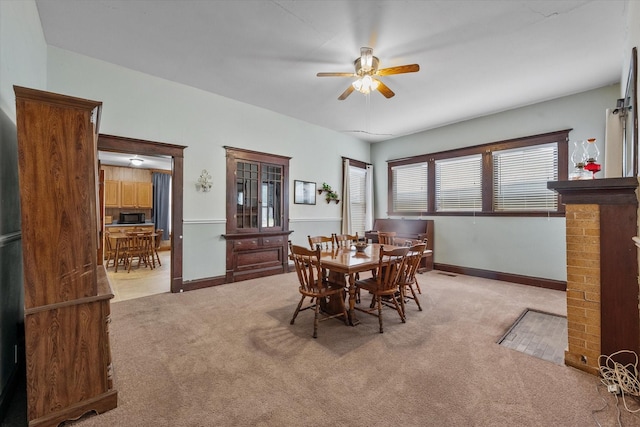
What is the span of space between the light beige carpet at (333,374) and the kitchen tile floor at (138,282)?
727 millimetres

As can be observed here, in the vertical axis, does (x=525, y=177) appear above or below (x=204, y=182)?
above

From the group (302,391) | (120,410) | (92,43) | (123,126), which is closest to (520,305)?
(302,391)

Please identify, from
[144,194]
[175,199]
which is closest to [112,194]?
[144,194]

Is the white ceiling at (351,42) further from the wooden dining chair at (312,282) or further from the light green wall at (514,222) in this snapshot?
the wooden dining chair at (312,282)

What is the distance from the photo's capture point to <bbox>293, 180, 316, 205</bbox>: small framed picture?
5.59 meters

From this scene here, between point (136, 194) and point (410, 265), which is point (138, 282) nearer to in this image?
point (410, 265)

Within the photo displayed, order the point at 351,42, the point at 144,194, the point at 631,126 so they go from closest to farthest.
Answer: the point at 631,126 → the point at 351,42 → the point at 144,194

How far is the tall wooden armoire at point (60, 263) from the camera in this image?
151 centimetres

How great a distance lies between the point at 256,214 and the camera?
4.98 m

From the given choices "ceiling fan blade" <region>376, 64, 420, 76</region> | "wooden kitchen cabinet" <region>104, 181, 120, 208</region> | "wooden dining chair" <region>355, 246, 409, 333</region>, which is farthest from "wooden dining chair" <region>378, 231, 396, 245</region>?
"wooden kitchen cabinet" <region>104, 181, 120, 208</region>

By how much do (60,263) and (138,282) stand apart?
3.62 metres

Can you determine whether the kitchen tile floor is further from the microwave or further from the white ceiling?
the white ceiling

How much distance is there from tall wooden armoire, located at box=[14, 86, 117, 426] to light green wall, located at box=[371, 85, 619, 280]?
18.2 ft

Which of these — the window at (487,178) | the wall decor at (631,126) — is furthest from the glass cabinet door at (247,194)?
the wall decor at (631,126)
